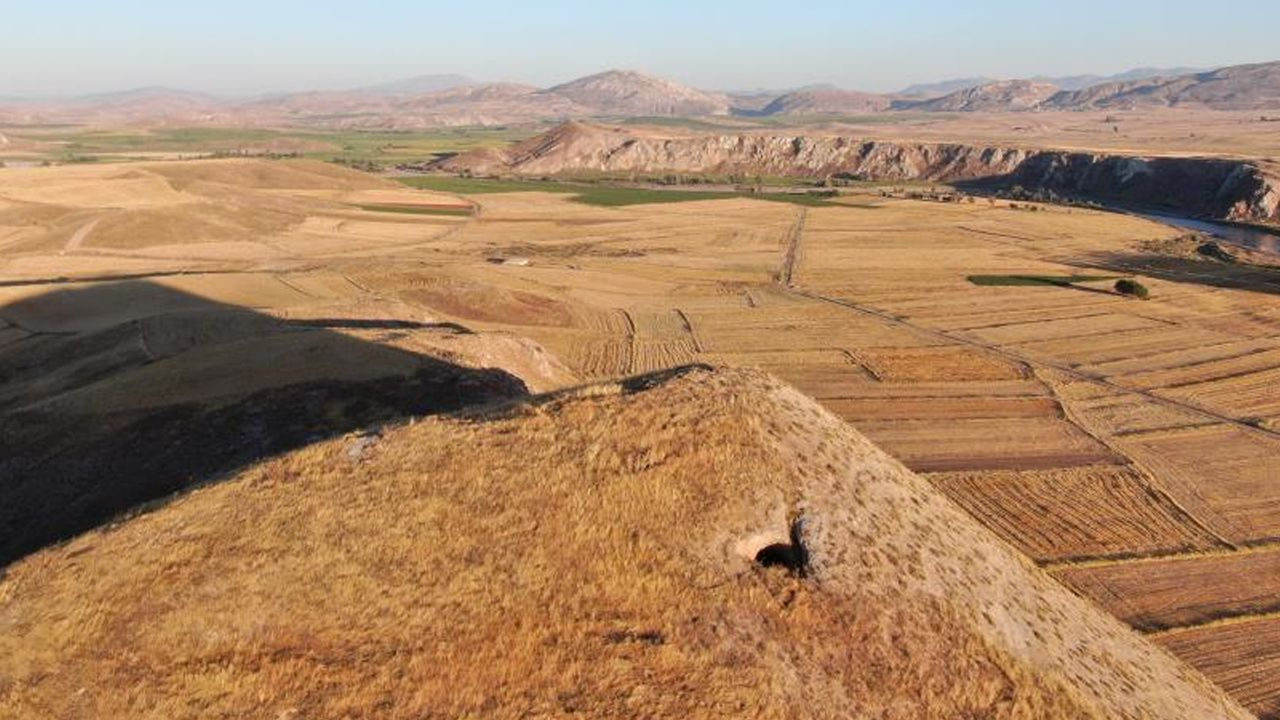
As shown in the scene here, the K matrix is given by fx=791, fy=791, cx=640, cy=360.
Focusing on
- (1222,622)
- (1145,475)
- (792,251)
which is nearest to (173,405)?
(1222,622)

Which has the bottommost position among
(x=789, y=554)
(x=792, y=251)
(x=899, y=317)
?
(x=792, y=251)

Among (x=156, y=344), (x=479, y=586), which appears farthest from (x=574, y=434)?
(x=156, y=344)

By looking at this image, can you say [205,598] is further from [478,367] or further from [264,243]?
[264,243]

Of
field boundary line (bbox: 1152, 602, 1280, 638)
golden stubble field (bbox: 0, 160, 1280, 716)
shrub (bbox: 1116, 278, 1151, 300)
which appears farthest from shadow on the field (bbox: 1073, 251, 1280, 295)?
field boundary line (bbox: 1152, 602, 1280, 638)

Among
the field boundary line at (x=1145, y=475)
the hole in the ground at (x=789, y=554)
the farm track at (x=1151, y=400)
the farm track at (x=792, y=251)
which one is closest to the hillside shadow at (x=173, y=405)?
the hole in the ground at (x=789, y=554)

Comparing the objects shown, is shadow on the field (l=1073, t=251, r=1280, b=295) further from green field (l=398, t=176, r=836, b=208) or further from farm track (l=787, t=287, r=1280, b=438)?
green field (l=398, t=176, r=836, b=208)

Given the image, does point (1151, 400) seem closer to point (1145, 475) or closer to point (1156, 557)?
point (1145, 475)

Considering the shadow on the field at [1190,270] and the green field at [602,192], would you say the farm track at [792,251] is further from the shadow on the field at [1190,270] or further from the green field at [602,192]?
the shadow on the field at [1190,270]
